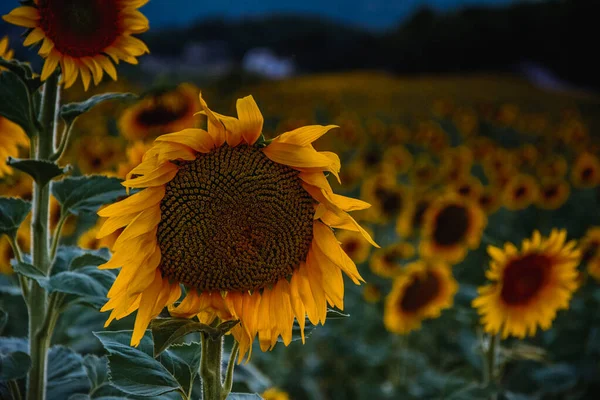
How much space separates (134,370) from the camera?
99cm

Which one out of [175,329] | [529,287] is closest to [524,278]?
[529,287]

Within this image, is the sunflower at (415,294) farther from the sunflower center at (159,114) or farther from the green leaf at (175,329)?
the green leaf at (175,329)

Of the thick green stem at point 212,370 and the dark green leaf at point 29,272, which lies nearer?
the thick green stem at point 212,370

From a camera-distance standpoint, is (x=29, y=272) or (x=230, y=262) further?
(x=29, y=272)

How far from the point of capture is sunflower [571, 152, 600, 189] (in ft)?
18.3

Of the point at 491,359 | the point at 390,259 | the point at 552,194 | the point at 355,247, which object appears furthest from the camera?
the point at 552,194

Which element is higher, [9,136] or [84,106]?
[84,106]

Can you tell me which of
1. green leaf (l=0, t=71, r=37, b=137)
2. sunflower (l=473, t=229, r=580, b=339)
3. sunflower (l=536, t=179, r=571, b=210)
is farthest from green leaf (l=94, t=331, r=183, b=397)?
sunflower (l=536, t=179, r=571, b=210)

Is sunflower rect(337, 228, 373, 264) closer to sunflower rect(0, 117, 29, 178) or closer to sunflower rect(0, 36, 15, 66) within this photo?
sunflower rect(0, 117, 29, 178)

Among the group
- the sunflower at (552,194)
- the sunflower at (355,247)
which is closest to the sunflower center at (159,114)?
the sunflower at (355,247)

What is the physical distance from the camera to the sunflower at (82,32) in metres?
1.21

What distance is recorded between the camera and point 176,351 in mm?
1122

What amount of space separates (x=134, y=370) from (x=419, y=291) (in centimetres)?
223

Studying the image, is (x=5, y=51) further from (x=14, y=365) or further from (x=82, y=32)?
(x=14, y=365)
